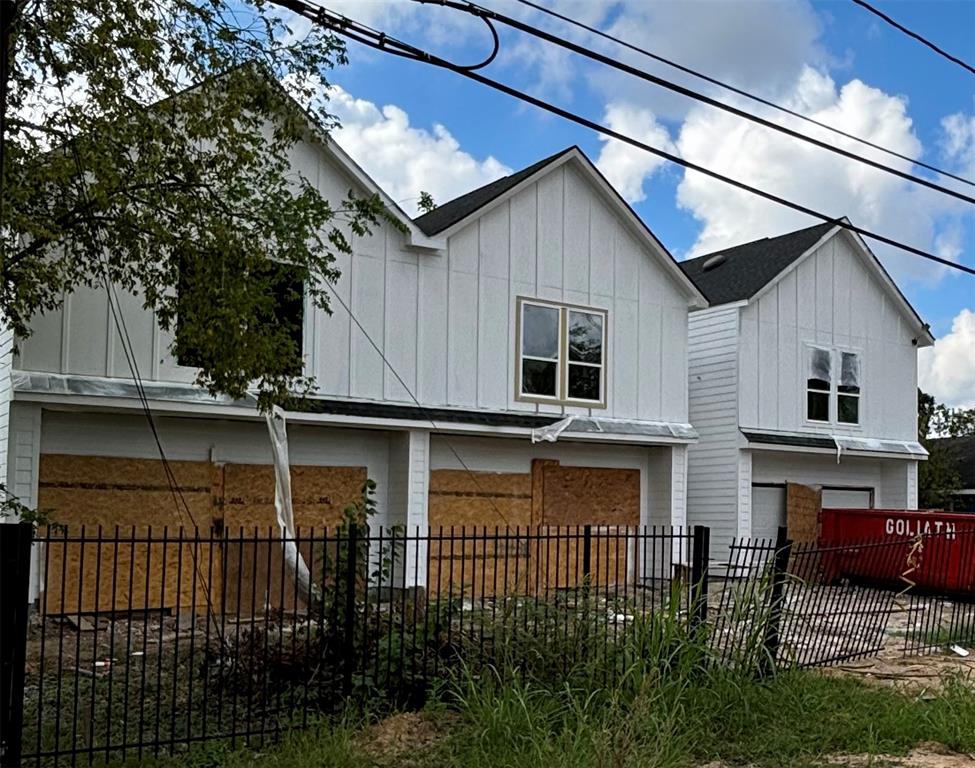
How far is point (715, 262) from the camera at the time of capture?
80.8 feet

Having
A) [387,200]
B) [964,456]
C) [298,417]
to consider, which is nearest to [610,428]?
[387,200]

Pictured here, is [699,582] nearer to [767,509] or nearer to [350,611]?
[350,611]

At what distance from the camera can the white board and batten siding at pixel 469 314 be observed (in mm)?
14242

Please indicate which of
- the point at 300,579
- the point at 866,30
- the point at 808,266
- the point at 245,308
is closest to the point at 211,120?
the point at 245,308

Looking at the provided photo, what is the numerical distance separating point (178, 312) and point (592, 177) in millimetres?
10236

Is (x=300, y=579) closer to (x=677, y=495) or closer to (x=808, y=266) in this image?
(x=677, y=495)

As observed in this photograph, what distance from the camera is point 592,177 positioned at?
18844mm

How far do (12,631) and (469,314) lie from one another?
1156 centimetres

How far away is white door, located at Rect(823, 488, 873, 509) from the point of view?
22984 millimetres

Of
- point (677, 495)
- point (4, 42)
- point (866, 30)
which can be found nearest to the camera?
point (4, 42)

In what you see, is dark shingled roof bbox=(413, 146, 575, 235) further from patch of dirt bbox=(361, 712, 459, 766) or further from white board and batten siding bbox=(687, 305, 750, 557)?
patch of dirt bbox=(361, 712, 459, 766)

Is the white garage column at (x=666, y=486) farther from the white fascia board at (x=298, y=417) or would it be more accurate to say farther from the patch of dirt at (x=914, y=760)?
the patch of dirt at (x=914, y=760)

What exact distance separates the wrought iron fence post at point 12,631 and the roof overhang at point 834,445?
16248 mm

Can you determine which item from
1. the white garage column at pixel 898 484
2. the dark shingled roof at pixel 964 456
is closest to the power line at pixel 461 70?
the white garage column at pixel 898 484
